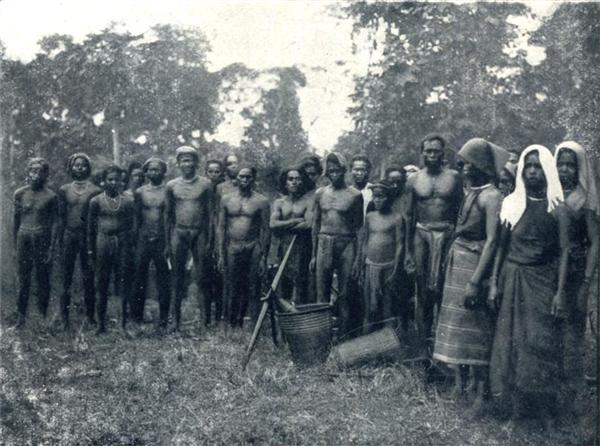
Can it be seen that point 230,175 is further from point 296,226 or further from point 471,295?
point 471,295

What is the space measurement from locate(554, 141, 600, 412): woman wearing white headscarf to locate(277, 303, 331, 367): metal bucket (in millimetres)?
2153

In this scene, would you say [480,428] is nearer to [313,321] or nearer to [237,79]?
[313,321]

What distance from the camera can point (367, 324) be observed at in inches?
239

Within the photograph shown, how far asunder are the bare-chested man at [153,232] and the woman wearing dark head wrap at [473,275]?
378cm

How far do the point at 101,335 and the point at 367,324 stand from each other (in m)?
3.18

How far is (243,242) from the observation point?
23.1 feet

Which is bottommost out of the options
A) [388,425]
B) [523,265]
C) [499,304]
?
[388,425]

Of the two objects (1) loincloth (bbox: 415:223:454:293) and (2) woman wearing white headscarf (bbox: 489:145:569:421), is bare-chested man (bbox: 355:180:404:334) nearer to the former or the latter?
(1) loincloth (bbox: 415:223:454:293)

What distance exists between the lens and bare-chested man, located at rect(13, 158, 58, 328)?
23.6 feet

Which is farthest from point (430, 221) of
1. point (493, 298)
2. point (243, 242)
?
point (243, 242)

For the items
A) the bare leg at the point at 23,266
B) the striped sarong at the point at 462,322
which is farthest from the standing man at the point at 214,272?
the striped sarong at the point at 462,322

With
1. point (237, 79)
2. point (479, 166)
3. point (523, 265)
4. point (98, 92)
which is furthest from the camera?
point (237, 79)

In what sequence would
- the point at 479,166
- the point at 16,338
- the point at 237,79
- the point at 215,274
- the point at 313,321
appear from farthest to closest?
the point at 237,79 < the point at 215,274 < the point at 16,338 < the point at 313,321 < the point at 479,166

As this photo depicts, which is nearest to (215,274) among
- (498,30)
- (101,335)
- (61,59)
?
(101,335)
